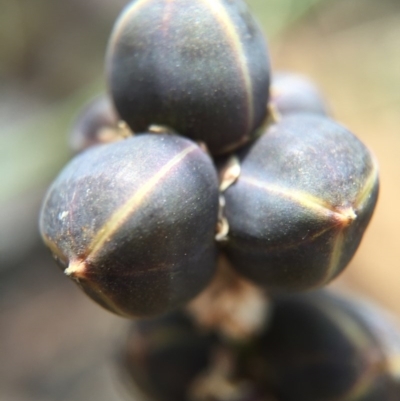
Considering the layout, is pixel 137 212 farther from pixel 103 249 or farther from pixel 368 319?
pixel 368 319

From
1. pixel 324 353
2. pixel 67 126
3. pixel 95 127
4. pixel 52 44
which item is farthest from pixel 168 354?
pixel 52 44

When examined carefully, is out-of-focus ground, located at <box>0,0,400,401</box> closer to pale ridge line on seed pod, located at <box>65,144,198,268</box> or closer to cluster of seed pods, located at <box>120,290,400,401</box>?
cluster of seed pods, located at <box>120,290,400,401</box>

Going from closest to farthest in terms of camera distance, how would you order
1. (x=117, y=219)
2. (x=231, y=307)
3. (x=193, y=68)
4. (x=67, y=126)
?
(x=117, y=219), (x=193, y=68), (x=231, y=307), (x=67, y=126)

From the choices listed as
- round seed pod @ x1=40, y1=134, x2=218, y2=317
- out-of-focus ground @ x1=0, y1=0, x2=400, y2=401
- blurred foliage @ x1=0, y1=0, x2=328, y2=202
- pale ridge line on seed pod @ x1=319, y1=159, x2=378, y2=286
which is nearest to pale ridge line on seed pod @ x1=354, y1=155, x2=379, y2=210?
pale ridge line on seed pod @ x1=319, y1=159, x2=378, y2=286

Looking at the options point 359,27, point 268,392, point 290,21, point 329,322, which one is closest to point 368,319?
point 329,322

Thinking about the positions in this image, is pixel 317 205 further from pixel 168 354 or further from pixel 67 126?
pixel 67 126

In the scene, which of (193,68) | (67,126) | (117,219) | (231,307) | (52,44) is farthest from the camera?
(52,44)
